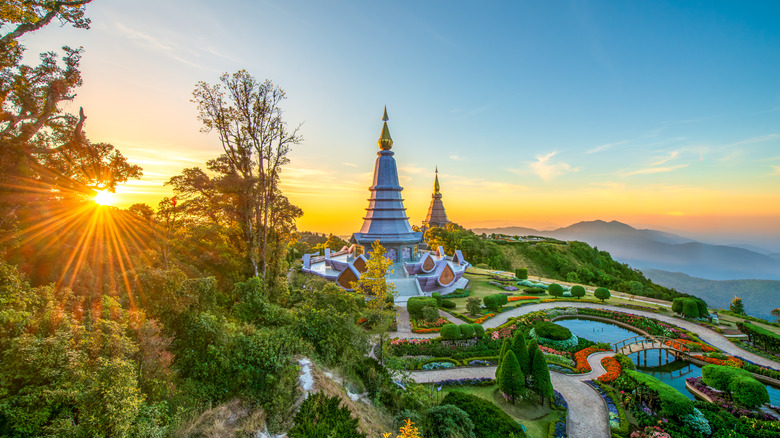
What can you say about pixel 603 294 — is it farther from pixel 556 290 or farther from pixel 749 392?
pixel 749 392

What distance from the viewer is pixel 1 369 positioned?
17.8 ft

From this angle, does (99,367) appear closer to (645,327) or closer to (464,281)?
(645,327)

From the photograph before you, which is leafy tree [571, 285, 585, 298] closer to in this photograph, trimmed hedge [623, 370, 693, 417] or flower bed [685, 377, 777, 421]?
flower bed [685, 377, 777, 421]

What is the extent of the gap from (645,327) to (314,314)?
81.7 ft

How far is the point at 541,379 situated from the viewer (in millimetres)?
13734

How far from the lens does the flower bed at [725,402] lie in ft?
41.7

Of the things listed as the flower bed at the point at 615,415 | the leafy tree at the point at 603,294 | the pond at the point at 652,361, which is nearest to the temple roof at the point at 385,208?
the pond at the point at 652,361

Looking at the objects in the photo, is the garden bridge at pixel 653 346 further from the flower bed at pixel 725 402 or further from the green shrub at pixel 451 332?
the green shrub at pixel 451 332

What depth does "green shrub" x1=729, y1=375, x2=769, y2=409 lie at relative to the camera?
12.9 m

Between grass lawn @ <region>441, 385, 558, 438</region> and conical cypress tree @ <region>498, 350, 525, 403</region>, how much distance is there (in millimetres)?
439

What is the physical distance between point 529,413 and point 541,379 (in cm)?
152

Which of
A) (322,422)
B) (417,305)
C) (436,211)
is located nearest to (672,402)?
(322,422)

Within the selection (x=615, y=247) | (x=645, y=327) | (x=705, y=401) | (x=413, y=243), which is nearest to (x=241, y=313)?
(x=705, y=401)

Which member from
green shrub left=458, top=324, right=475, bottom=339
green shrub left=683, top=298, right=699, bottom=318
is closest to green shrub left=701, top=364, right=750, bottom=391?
green shrub left=458, top=324, right=475, bottom=339
